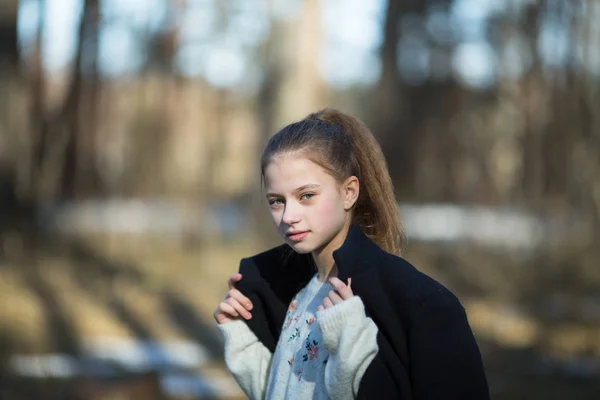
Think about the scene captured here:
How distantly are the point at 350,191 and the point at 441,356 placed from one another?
463mm

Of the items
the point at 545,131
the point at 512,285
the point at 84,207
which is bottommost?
the point at 512,285

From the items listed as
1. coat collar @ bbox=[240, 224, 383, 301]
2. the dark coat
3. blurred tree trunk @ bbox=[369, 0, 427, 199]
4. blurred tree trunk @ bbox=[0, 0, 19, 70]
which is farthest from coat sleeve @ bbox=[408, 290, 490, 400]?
blurred tree trunk @ bbox=[369, 0, 427, 199]

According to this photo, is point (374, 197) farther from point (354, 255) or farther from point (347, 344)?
point (347, 344)

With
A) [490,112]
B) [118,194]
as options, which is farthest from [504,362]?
[118,194]

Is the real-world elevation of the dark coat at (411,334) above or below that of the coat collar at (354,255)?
below

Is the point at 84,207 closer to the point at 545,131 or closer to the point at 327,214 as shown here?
the point at 545,131

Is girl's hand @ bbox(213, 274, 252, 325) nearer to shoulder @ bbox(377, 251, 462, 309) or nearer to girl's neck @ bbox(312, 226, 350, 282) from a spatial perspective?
girl's neck @ bbox(312, 226, 350, 282)

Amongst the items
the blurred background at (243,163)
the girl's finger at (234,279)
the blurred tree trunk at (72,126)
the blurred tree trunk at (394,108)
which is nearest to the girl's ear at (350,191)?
the girl's finger at (234,279)

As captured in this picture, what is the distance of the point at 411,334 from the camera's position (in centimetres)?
169

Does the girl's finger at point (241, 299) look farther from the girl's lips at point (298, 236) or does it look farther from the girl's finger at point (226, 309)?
the girl's lips at point (298, 236)

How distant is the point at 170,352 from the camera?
238 inches

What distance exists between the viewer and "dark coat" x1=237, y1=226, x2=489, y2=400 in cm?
167

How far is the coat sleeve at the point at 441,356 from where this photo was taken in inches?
65.5

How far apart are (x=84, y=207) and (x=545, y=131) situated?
19.5 ft
